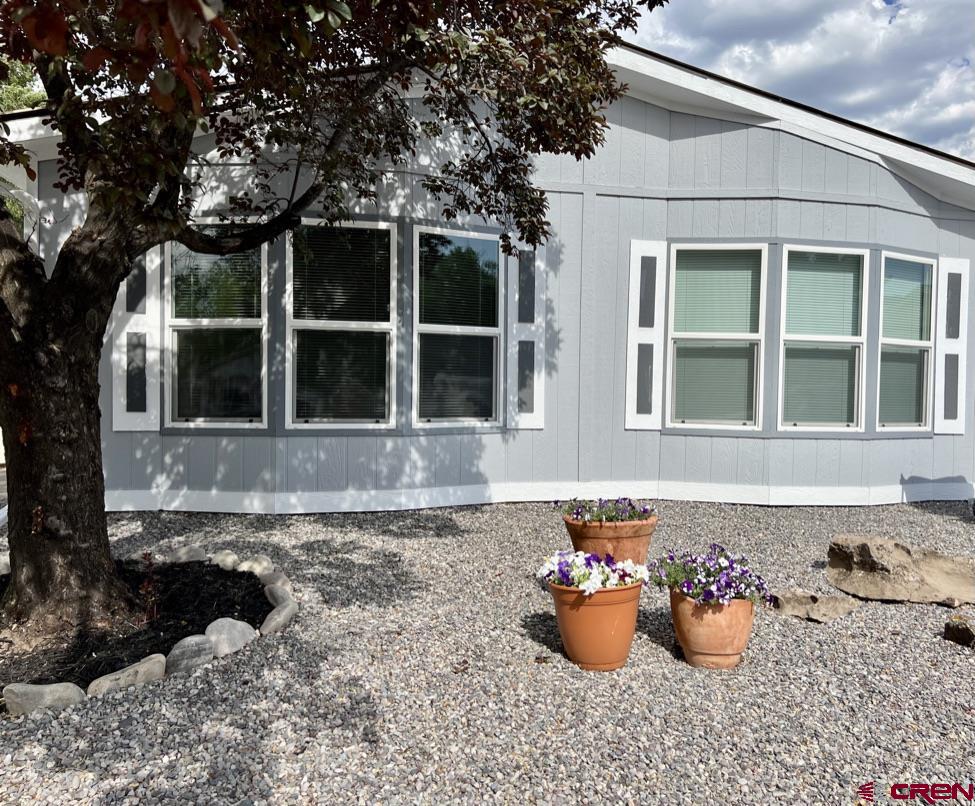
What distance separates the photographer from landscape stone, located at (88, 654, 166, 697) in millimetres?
2680

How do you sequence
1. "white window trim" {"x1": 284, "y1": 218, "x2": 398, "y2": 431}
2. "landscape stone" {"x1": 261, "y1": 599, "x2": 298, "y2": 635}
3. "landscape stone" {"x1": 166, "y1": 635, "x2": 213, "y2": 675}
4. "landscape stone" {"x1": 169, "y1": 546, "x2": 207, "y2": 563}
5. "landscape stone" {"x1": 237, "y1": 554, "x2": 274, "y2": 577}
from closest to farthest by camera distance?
"landscape stone" {"x1": 166, "y1": 635, "x2": 213, "y2": 675}, "landscape stone" {"x1": 261, "y1": 599, "x2": 298, "y2": 635}, "landscape stone" {"x1": 237, "y1": 554, "x2": 274, "y2": 577}, "landscape stone" {"x1": 169, "y1": 546, "x2": 207, "y2": 563}, "white window trim" {"x1": 284, "y1": 218, "x2": 398, "y2": 431}

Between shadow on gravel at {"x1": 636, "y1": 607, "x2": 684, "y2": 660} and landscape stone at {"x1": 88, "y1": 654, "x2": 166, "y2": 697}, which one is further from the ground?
landscape stone at {"x1": 88, "y1": 654, "x2": 166, "y2": 697}

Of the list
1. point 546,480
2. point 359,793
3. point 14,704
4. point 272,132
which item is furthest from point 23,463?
point 546,480

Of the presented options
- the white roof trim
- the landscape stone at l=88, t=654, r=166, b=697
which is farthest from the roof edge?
the landscape stone at l=88, t=654, r=166, b=697

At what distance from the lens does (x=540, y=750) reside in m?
2.37

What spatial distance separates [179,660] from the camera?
9.45ft

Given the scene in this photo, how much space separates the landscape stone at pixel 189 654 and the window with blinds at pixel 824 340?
541cm

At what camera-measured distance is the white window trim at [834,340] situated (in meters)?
6.45

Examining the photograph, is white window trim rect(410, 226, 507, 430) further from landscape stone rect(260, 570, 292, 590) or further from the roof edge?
landscape stone rect(260, 570, 292, 590)

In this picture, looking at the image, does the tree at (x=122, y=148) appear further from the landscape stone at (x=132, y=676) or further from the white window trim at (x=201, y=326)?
the white window trim at (x=201, y=326)

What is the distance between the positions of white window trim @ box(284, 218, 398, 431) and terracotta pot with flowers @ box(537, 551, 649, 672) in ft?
10.6

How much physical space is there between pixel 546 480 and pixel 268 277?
3100 millimetres

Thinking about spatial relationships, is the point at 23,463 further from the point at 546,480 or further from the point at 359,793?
the point at 546,480

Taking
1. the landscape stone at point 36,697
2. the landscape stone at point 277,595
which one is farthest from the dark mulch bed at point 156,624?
the landscape stone at point 36,697
